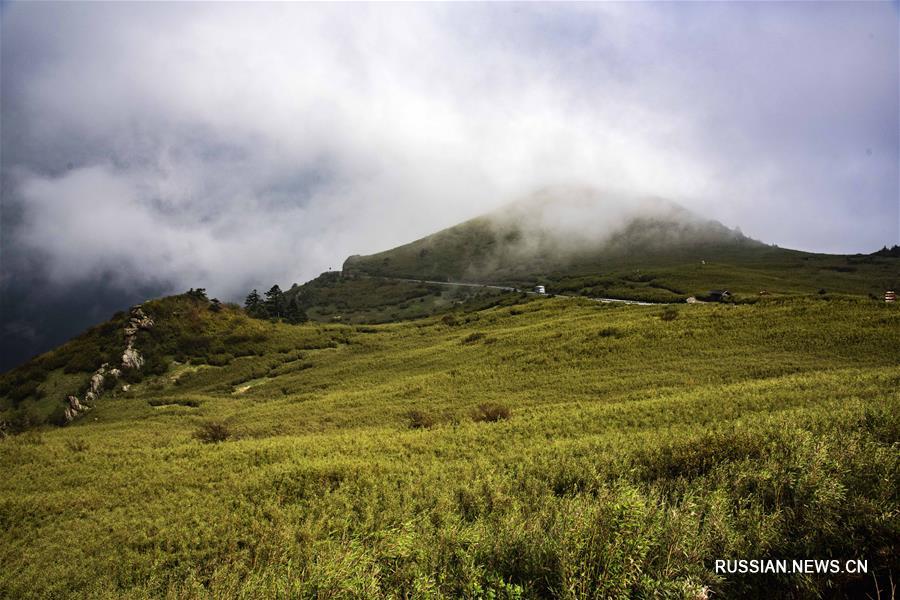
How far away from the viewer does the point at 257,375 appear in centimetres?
3888

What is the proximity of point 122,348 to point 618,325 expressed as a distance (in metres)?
45.3

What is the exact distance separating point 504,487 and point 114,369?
133ft

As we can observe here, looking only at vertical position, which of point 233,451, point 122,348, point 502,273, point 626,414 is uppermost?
point 502,273

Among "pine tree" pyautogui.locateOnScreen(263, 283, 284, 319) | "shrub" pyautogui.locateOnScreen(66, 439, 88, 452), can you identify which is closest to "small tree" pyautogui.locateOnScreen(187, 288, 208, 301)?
"pine tree" pyautogui.locateOnScreen(263, 283, 284, 319)

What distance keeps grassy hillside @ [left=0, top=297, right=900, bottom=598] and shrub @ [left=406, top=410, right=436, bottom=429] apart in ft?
0.45

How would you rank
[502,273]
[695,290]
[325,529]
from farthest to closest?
[502,273]
[695,290]
[325,529]

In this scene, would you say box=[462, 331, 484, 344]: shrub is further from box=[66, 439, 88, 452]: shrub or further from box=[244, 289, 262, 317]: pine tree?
box=[244, 289, 262, 317]: pine tree

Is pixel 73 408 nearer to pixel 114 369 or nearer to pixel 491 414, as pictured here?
pixel 114 369

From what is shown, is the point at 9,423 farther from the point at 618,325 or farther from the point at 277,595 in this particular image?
the point at 618,325

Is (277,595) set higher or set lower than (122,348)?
lower

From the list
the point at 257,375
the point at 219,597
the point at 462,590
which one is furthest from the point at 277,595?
the point at 257,375

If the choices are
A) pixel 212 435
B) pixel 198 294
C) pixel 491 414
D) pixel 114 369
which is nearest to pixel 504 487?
pixel 491 414

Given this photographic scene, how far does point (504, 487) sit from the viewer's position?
31.0 feet

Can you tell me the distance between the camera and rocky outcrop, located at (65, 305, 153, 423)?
30547mm
